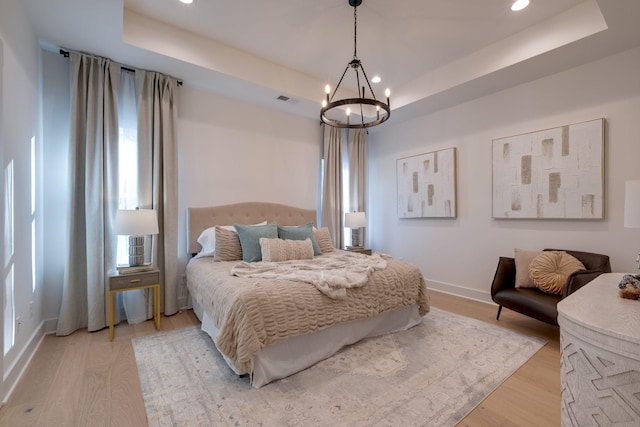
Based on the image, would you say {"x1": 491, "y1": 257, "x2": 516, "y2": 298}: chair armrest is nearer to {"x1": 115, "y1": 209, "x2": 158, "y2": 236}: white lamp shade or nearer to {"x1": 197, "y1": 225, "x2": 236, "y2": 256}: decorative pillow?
{"x1": 197, "y1": 225, "x2": 236, "y2": 256}: decorative pillow

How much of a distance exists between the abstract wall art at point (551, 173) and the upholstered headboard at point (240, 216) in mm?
2690

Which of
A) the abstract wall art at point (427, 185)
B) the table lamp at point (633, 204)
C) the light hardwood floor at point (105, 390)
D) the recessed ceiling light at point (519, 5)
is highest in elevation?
the recessed ceiling light at point (519, 5)

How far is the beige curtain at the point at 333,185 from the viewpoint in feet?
15.6

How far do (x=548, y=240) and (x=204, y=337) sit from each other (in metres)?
3.85

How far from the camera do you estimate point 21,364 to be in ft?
6.79

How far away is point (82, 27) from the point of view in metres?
2.50

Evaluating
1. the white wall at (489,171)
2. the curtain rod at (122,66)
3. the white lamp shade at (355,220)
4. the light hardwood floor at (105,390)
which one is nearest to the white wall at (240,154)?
the curtain rod at (122,66)

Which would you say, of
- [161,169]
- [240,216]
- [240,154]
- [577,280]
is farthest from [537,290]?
[161,169]

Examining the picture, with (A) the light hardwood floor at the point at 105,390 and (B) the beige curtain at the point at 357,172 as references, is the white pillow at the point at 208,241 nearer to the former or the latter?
(A) the light hardwood floor at the point at 105,390

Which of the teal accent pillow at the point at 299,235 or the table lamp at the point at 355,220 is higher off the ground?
the table lamp at the point at 355,220

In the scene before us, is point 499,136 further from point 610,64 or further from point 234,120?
point 234,120

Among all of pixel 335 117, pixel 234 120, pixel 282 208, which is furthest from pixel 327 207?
pixel 234 120

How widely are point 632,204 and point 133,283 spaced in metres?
3.84

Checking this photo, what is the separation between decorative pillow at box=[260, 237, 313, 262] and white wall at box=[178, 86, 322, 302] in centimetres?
119
